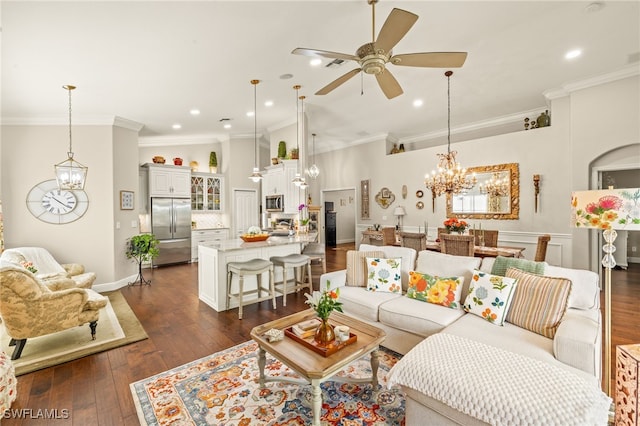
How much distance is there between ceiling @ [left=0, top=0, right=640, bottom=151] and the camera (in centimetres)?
268

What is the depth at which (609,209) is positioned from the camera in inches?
70.9

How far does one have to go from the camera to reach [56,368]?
2533 millimetres

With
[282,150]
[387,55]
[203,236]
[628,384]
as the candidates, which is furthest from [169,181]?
[628,384]

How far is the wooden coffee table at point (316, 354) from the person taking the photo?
1.68 m

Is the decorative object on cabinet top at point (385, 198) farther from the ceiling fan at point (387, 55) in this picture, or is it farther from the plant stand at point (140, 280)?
the plant stand at point (140, 280)

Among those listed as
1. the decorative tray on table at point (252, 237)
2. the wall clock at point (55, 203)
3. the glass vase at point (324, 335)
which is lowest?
the glass vase at point (324, 335)

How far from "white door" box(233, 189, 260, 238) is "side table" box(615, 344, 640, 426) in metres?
7.26

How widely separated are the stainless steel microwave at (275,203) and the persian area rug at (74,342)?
142 inches

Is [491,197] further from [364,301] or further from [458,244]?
[364,301]

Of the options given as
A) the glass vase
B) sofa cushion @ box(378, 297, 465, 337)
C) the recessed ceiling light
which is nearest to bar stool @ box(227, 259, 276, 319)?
sofa cushion @ box(378, 297, 465, 337)

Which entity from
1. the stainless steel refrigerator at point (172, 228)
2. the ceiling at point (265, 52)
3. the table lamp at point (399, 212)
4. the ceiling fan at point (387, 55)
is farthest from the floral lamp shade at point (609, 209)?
the stainless steel refrigerator at point (172, 228)

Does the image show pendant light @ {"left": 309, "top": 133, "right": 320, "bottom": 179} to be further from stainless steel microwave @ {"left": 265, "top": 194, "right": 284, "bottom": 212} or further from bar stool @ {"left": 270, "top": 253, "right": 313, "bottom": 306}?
bar stool @ {"left": 270, "top": 253, "right": 313, "bottom": 306}

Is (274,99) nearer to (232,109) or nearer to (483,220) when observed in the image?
(232,109)

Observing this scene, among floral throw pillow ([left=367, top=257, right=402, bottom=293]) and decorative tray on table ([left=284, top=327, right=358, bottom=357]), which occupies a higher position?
floral throw pillow ([left=367, top=257, right=402, bottom=293])
